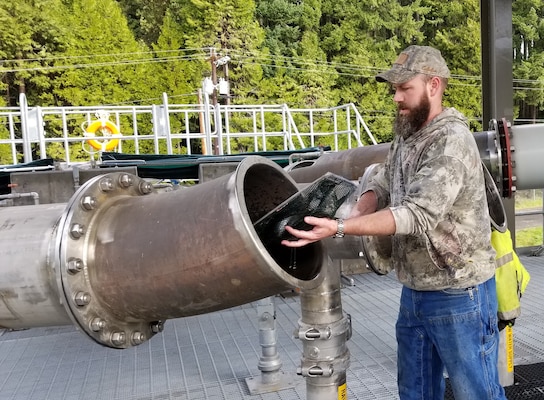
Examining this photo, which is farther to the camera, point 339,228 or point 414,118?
point 414,118

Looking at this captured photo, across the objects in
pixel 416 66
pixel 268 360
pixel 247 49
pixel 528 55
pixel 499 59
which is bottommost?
pixel 268 360

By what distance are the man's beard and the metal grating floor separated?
176cm

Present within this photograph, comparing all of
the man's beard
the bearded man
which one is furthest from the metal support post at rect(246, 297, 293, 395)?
the man's beard

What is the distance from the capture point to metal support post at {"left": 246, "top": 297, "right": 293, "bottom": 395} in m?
3.28

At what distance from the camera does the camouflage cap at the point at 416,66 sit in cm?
194

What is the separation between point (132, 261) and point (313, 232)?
0.47 m

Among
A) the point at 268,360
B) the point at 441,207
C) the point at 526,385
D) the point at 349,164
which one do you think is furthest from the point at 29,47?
the point at 441,207

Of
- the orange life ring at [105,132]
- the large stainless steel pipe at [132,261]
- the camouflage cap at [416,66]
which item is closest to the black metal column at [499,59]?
the camouflage cap at [416,66]

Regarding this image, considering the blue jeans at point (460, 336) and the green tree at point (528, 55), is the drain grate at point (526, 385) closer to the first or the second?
the blue jeans at point (460, 336)

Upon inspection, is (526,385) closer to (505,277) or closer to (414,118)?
(505,277)

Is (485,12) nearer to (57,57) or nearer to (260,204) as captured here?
(260,204)

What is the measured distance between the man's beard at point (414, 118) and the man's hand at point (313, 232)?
703 millimetres

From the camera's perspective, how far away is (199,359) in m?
3.96

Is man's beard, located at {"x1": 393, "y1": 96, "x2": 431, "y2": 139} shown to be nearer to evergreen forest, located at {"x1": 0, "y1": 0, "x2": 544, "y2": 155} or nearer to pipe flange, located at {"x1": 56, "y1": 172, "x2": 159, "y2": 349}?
pipe flange, located at {"x1": 56, "y1": 172, "x2": 159, "y2": 349}
